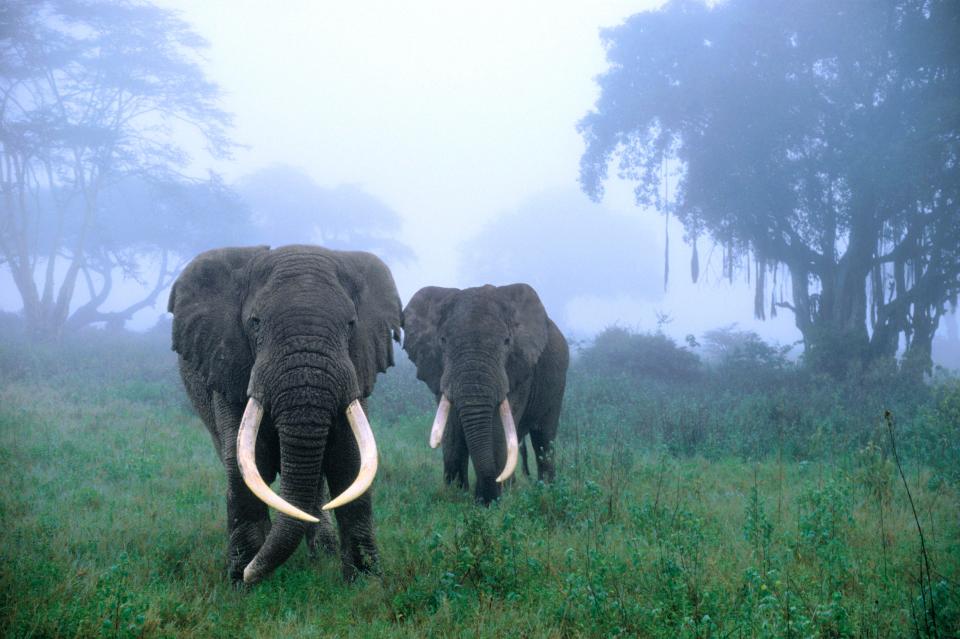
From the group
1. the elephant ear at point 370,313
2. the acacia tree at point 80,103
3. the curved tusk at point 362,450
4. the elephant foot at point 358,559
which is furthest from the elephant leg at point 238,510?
the acacia tree at point 80,103

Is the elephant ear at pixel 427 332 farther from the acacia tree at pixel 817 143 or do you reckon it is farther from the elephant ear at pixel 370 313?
the acacia tree at pixel 817 143

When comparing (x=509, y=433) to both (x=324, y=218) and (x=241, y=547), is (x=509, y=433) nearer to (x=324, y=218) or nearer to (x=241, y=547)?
(x=241, y=547)

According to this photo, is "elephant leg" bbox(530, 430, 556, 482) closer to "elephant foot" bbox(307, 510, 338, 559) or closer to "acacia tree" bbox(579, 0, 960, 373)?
"elephant foot" bbox(307, 510, 338, 559)

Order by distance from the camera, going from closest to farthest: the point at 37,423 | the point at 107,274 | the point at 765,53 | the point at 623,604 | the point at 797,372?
the point at 623,604
the point at 37,423
the point at 797,372
the point at 765,53
the point at 107,274

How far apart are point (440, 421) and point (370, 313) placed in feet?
8.65

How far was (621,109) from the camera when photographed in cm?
2405

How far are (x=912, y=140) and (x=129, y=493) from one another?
63.8 ft

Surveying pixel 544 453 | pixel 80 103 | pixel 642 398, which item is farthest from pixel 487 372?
pixel 80 103

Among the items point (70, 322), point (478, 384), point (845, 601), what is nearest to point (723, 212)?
point (478, 384)

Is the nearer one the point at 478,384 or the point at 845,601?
the point at 845,601

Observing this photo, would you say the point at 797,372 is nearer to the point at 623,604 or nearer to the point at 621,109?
the point at 621,109

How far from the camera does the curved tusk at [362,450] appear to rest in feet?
14.5

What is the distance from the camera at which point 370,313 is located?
5.39 meters

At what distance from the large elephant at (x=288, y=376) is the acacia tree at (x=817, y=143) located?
1786 centimetres
